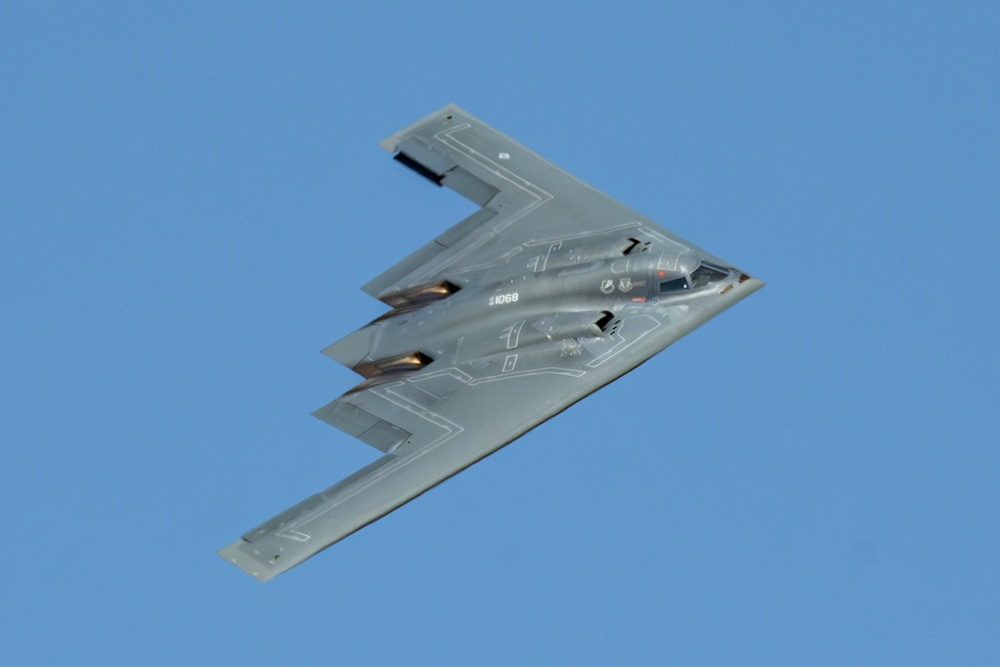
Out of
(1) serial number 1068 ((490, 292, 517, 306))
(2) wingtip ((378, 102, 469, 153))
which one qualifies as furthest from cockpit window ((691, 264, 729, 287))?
(2) wingtip ((378, 102, 469, 153))

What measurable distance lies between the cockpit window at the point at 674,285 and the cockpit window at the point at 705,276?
6.9 inches

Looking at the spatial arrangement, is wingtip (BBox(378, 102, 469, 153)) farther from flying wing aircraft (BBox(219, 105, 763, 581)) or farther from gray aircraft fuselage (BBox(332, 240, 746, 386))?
gray aircraft fuselage (BBox(332, 240, 746, 386))

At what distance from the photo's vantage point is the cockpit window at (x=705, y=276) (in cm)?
4341

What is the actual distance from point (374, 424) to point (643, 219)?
24.4 feet

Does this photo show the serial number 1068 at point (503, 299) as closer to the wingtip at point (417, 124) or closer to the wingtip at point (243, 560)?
the wingtip at point (417, 124)

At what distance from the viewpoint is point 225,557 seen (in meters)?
39.9

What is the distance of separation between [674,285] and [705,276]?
634mm

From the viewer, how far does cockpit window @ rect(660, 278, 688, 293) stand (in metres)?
43.4

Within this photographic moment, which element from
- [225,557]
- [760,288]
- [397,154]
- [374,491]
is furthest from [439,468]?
[397,154]

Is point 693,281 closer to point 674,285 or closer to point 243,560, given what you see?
point 674,285

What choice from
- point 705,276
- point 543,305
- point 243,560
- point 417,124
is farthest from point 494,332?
point 417,124

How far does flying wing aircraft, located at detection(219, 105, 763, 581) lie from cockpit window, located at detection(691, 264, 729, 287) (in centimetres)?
2

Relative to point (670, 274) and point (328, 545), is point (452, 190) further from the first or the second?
point (328, 545)

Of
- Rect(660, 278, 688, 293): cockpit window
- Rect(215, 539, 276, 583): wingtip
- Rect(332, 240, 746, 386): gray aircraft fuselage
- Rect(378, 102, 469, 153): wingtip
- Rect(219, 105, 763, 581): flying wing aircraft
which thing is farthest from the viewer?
Rect(378, 102, 469, 153): wingtip
